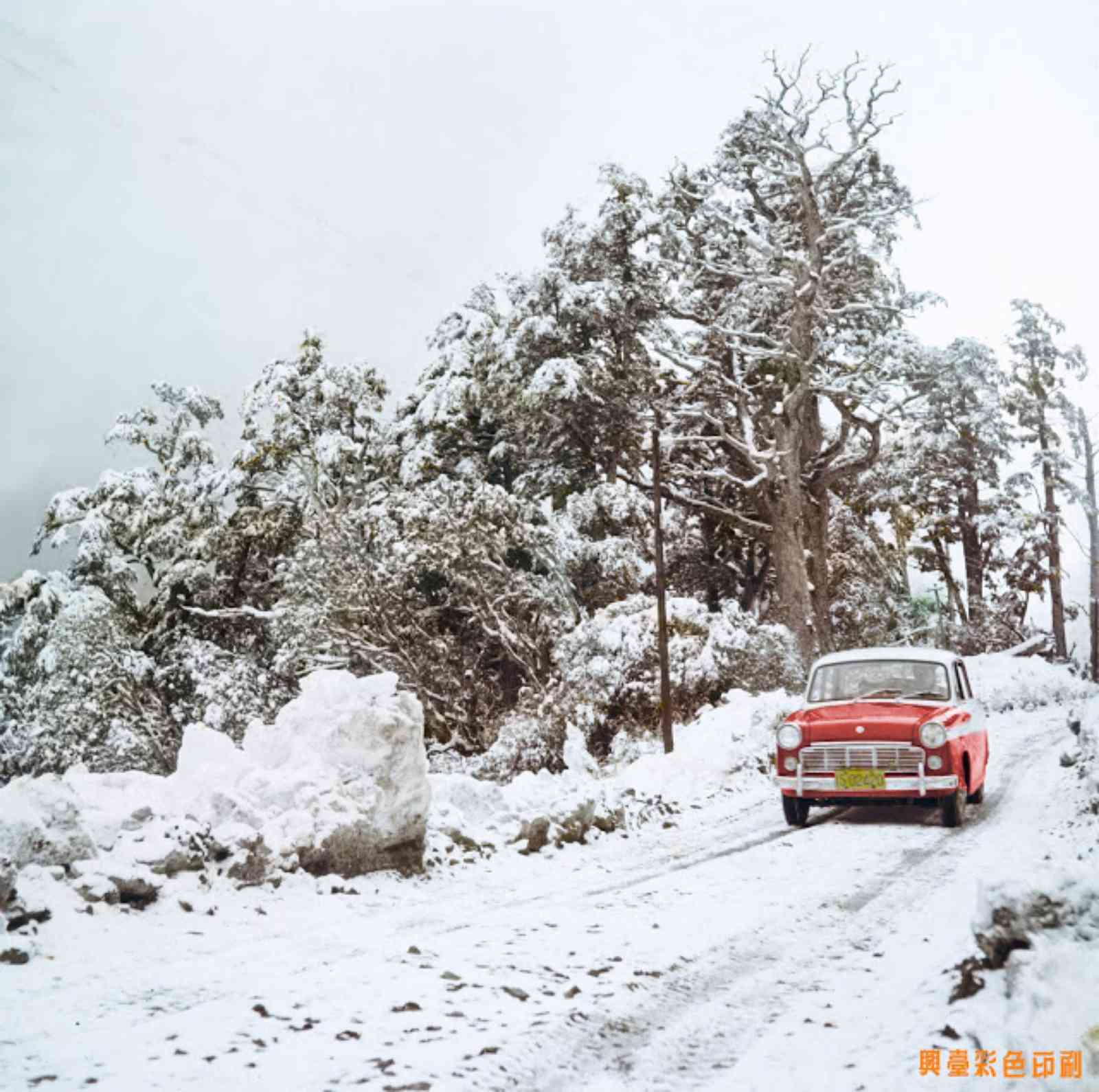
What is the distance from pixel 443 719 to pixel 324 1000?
22.1 metres

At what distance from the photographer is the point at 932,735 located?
9.36 m

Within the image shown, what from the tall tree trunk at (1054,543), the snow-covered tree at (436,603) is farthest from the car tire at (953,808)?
the tall tree trunk at (1054,543)

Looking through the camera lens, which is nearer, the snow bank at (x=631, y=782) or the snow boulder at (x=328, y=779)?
the snow boulder at (x=328, y=779)

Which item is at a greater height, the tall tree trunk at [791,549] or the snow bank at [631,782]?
the tall tree trunk at [791,549]

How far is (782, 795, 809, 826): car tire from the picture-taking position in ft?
32.3

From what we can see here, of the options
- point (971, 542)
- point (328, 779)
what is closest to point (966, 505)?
point (971, 542)

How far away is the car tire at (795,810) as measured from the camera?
9.84 metres

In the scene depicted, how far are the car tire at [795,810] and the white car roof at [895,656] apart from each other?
5.86ft

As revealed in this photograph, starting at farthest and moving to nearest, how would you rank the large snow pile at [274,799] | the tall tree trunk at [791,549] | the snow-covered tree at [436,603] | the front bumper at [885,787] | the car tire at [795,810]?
the tall tree trunk at [791,549]
the snow-covered tree at [436,603]
the car tire at [795,810]
the front bumper at [885,787]
the large snow pile at [274,799]

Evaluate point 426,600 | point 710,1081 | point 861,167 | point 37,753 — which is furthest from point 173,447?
point 710,1081

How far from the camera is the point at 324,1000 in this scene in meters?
4.54

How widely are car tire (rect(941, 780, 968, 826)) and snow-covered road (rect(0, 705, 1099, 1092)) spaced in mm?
1335

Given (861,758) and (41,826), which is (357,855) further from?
(861,758)

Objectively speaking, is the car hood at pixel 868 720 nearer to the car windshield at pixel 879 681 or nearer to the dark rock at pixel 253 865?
the car windshield at pixel 879 681
